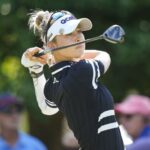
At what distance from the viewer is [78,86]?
14.3 ft

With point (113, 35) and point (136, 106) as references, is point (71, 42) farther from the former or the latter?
point (136, 106)

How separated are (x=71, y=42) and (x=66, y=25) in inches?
3.6

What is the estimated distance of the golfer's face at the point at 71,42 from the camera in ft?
14.6

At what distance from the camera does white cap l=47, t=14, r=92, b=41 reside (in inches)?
176

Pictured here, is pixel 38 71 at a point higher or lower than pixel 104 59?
lower

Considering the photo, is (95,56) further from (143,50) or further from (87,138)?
(143,50)

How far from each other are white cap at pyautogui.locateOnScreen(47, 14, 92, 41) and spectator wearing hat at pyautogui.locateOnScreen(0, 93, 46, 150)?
142 inches

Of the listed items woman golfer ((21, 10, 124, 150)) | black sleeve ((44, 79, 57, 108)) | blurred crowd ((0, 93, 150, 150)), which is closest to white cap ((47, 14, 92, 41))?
woman golfer ((21, 10, 124, 150))

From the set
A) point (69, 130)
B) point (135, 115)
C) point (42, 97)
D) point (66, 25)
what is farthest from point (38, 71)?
point (69, 130)

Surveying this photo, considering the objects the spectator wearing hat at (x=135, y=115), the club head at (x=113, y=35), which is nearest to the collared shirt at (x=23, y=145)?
the spectator wearing hat at (x=135, y=115)

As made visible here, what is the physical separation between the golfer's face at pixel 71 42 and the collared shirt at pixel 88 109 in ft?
0.25

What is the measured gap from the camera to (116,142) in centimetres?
436

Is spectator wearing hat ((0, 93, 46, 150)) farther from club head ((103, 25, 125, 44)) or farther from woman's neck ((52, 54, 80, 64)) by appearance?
club head ((103, 25, 125, 44))

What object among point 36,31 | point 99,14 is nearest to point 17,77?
point 99,14
